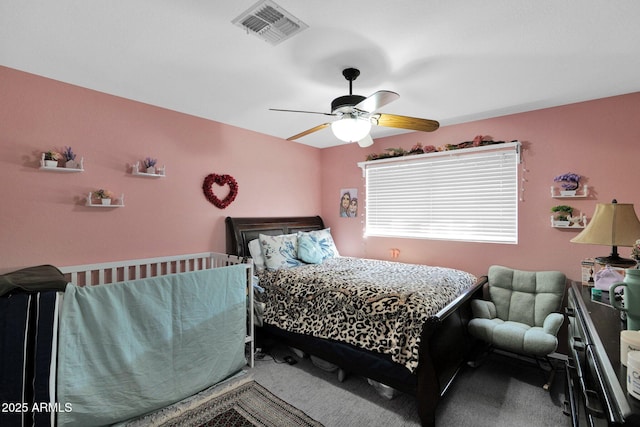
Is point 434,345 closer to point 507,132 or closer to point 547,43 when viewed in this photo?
point 547,43

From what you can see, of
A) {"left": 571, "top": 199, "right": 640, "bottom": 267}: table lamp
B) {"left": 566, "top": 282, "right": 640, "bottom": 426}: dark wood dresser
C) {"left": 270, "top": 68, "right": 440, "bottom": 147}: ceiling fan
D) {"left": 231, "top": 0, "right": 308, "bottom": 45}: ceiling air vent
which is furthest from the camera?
{"left": 270, "top": 68, "right": 440, "bottom": 147}: ceiling fan

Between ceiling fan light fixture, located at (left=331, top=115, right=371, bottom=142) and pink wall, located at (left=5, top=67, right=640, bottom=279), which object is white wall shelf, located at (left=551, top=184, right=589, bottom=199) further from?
ceiling fan light fixture, located at (left=331, top=115, right=371, bottom=142)

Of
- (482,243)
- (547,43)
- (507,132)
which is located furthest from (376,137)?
Result: (547,43)

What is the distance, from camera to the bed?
1924 mm

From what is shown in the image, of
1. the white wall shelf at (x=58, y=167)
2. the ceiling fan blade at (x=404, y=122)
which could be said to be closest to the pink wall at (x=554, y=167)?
the ceiling fan blade at (x=404, y=122)

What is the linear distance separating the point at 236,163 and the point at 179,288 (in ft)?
5.98

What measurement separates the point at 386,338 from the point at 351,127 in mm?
1549

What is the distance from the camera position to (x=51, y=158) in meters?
2.27

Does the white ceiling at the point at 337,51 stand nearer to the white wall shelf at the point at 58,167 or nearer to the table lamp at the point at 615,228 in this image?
the white wall shelf at the point at 58,167

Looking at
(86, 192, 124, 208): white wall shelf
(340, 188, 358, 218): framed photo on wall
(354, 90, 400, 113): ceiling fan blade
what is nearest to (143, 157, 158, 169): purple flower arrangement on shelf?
(86, 192, 124, 208): white wall shelf

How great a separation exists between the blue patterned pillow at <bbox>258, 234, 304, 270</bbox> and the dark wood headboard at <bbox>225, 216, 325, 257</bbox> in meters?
0.20

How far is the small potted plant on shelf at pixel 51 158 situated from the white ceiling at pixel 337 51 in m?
0.60

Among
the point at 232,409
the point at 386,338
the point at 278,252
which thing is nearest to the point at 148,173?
the point at 278,252

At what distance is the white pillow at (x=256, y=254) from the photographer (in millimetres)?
3294
